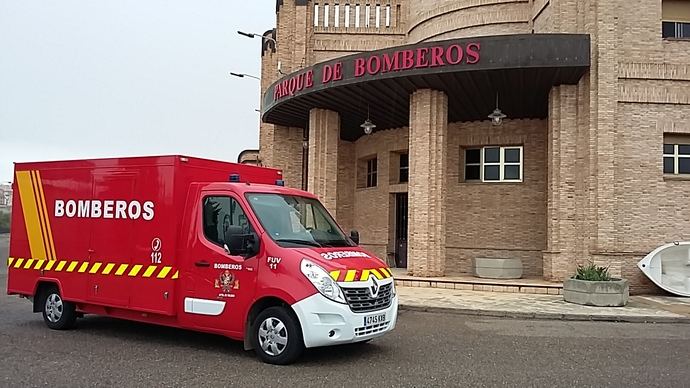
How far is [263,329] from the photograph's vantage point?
23.9 feet

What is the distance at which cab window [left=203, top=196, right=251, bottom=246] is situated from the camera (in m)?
7.82

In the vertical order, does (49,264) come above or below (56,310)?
above

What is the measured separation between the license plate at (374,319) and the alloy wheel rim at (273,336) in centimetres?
93

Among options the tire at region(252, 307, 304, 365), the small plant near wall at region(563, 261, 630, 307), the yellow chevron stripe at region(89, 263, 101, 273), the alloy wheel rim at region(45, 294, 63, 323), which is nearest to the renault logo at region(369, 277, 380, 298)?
the tire at region(252, 307, 304, 365)

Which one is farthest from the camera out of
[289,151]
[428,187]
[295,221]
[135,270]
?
[289,151]

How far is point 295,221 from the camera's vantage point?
797 cm

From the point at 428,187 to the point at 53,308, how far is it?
31.8ft

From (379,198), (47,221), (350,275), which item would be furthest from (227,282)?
(379,198)

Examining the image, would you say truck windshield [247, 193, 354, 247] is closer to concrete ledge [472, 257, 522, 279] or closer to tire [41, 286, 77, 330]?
tire [41, 286, 77, 330]

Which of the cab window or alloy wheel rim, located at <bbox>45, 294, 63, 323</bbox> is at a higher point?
the cab window

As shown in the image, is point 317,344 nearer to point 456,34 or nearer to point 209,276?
point 209,276

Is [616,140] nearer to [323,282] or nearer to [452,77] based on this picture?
[452,77]

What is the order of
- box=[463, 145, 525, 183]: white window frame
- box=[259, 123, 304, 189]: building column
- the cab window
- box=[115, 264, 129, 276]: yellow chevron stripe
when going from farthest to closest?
box=[259, 123, 304, 189]: building column < box=[463, 145, 525, 183]: white window frame < box=[115, 264, 129, 276]: yellow chevron stripe < the cab window

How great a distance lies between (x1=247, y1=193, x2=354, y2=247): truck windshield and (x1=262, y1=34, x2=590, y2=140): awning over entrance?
24.6ft
